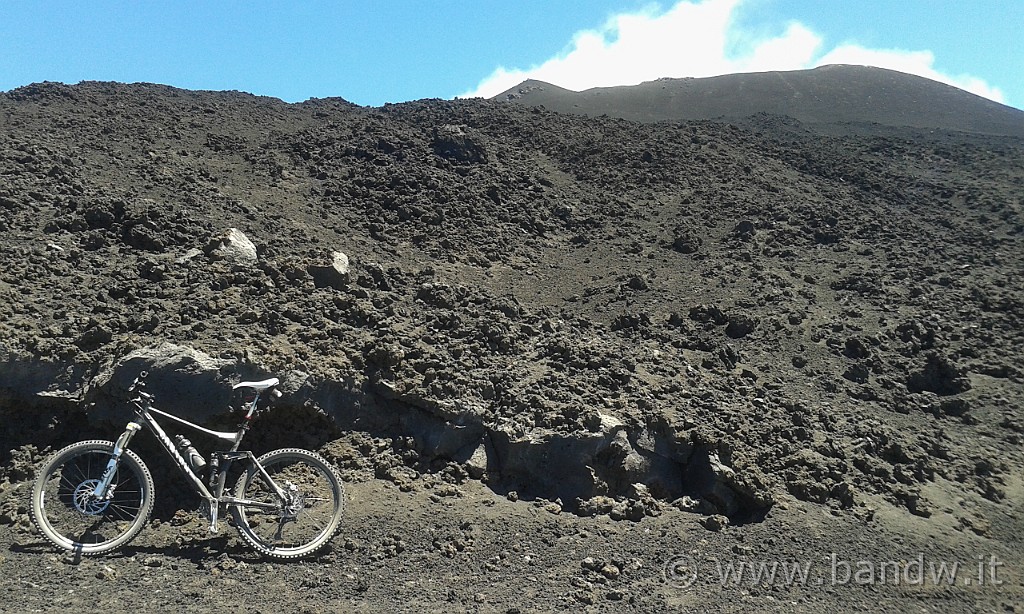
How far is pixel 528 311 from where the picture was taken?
340 inches

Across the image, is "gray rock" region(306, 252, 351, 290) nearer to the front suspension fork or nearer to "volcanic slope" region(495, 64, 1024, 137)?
the front suspension fork

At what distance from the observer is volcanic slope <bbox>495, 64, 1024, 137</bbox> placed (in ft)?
85.2

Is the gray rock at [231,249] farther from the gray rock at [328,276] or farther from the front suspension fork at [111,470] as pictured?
the front suspension fork at [111,470]

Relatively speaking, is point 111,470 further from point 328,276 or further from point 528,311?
point 528,311

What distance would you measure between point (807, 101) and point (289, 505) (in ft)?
97.2

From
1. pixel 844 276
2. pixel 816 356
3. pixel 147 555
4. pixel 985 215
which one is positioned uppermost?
pixel 985 215

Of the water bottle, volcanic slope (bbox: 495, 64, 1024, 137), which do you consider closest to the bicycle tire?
the water bottle

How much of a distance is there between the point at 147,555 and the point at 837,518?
5.54 metres

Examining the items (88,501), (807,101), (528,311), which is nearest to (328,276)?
(528,311)

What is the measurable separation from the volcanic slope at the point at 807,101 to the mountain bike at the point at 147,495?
22866 millimetres

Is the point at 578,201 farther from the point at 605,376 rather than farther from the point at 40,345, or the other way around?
the point at 40,345

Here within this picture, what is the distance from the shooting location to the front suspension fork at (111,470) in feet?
15.0

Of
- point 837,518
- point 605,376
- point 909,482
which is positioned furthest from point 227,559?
point 909,482

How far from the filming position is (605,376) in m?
7.04
